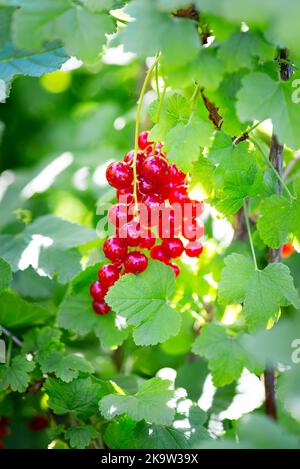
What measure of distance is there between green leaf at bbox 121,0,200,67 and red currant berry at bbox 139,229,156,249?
12.0 inches

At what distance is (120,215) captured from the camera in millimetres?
882

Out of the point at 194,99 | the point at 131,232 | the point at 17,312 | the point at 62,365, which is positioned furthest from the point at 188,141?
the point at 17,312

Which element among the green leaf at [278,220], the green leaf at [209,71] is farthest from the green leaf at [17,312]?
the green leaf at [209,71]

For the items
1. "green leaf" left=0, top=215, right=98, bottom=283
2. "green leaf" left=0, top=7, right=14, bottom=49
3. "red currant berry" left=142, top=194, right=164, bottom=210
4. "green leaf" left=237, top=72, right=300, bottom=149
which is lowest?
"green leaf" left=0, top=215, right=98, bottom=283

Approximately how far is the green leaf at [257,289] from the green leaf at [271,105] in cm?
20

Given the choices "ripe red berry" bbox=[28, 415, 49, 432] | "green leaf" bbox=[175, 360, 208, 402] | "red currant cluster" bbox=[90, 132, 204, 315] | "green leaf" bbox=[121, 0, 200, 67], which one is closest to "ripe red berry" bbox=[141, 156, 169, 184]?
"red currant cluster" bbox=[90, 132, 204, 315]

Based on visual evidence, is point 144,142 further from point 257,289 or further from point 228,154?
point 257,289

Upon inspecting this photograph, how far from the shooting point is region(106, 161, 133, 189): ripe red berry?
2.84ft

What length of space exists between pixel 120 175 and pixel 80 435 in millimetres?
399

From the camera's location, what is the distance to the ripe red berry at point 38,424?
1339 millimetres

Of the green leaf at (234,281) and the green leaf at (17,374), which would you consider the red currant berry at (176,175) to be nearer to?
the green leaf at (234,281)

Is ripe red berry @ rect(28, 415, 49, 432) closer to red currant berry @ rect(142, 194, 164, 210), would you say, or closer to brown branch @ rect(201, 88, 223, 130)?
red currant berry @ rect(142, 194, 164, 210)

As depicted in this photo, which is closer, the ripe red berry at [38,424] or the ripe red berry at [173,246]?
the ripe red berry at [173,246]
